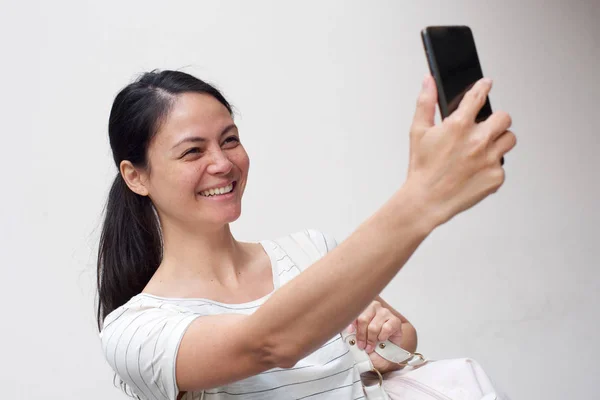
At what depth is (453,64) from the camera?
831 millimetres

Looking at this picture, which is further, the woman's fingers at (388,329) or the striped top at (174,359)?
the woman's fingers at (388,329)

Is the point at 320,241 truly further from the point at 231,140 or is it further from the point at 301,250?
the point at 231,140

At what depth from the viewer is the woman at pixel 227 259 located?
789mm

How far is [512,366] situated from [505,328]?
0.49 feet

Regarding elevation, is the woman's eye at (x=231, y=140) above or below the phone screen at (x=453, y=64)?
above

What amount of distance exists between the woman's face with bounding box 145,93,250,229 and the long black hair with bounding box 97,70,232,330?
4 centimetres

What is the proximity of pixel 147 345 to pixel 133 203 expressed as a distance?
444mm

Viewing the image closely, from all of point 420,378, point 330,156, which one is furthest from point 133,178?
point 330,156

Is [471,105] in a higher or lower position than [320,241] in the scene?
higher

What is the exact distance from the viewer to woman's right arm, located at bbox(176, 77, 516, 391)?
2.53 ft

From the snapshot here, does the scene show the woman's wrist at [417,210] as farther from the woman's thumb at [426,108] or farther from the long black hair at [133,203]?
the long black hair at [133,203]

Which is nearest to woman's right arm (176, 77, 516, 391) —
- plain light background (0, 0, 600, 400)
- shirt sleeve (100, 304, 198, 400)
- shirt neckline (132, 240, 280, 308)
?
shirt sleeve (100, 304, 198, 400)

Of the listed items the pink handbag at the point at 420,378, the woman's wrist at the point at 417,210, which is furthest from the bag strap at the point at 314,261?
the woman's wrist at the point at 417,210

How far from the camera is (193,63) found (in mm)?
2457
